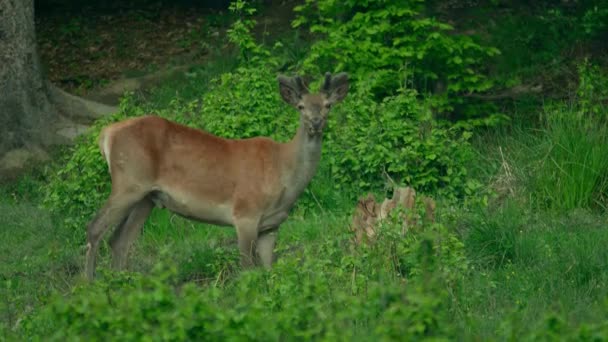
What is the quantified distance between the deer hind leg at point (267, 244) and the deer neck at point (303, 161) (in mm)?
462

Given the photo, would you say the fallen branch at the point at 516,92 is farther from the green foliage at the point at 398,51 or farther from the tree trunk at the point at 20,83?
the tree trunk at the point at 20,83

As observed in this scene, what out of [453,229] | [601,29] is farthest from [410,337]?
[601,29]

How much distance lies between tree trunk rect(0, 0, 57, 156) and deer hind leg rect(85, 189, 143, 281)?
509 cm

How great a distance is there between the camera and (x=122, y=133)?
1117 centimetres

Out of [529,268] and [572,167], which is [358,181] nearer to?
[572,167]

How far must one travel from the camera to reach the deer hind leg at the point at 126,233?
11.5 metres

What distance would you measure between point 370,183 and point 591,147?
7.84 feet

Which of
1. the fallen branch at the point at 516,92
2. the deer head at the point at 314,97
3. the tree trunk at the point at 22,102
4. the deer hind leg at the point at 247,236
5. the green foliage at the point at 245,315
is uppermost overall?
the green foliage at the point at 245,315

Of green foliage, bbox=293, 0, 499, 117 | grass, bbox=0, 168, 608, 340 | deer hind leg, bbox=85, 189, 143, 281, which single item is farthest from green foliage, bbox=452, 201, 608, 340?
green foliage, bbox=293, 0, 499, 117

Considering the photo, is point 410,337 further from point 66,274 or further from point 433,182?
point 433,182

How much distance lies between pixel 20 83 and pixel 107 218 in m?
5.37

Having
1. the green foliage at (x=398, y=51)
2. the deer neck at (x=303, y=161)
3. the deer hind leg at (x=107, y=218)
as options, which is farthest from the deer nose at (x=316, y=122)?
the green foliage at (x=398, y=51)

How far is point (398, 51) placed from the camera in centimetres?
1559

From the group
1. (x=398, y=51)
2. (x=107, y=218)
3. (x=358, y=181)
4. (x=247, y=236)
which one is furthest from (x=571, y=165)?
(x=107, y=218)
